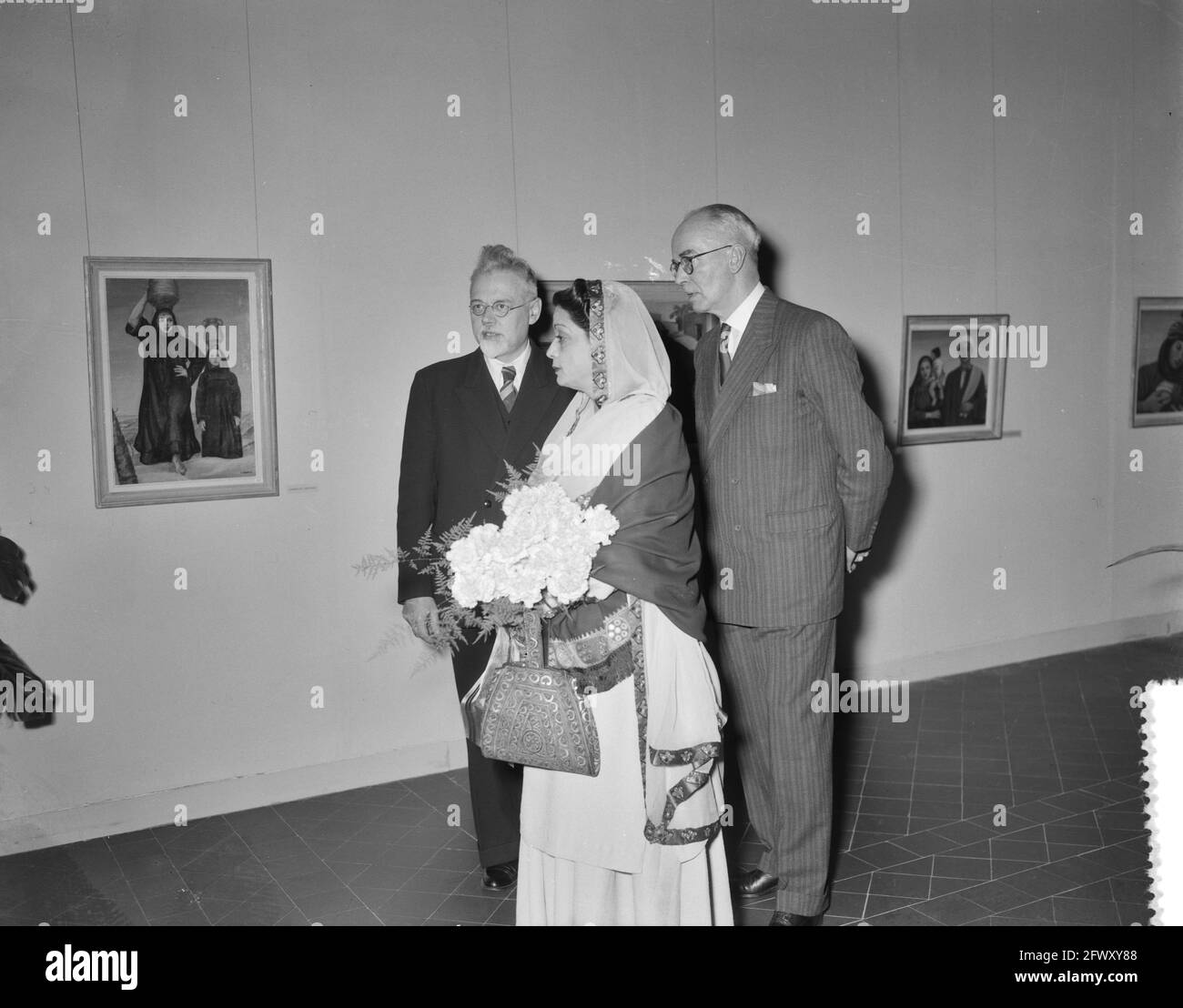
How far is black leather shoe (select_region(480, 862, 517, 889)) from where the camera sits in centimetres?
486

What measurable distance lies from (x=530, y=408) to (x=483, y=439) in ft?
0.78

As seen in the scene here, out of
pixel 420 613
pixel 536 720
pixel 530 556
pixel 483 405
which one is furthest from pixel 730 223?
pixel 536 720

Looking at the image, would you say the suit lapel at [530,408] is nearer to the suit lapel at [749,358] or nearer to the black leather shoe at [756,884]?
the suit lapel at [749,358]

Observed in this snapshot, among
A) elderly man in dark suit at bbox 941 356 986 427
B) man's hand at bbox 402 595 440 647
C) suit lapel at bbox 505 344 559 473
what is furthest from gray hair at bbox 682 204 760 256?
elderly man in dark suit at bbox 941 356 986 427

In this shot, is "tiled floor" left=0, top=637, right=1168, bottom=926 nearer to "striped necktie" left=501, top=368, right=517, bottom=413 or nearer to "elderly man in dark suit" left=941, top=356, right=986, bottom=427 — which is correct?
"striped necktie" left=501, top=368, right=517, bottom=413

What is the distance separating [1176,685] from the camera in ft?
8.20

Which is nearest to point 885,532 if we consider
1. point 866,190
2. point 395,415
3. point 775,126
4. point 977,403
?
point 977,403

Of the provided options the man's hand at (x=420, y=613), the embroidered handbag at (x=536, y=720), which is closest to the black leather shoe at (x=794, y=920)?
the embroidered handbag at (x=536, y=720)

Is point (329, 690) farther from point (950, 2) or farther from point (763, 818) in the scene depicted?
point (950, 2)

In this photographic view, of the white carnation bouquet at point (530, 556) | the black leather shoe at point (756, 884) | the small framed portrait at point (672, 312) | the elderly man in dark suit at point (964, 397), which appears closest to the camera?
the white carnation bouquet at point (530, 556)

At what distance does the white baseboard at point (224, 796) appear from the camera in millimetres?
5352

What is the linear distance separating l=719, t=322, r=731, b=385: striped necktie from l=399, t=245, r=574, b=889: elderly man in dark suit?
757 millimetres

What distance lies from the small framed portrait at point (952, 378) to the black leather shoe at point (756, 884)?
389cm

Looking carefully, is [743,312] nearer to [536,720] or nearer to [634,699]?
[634,699]
